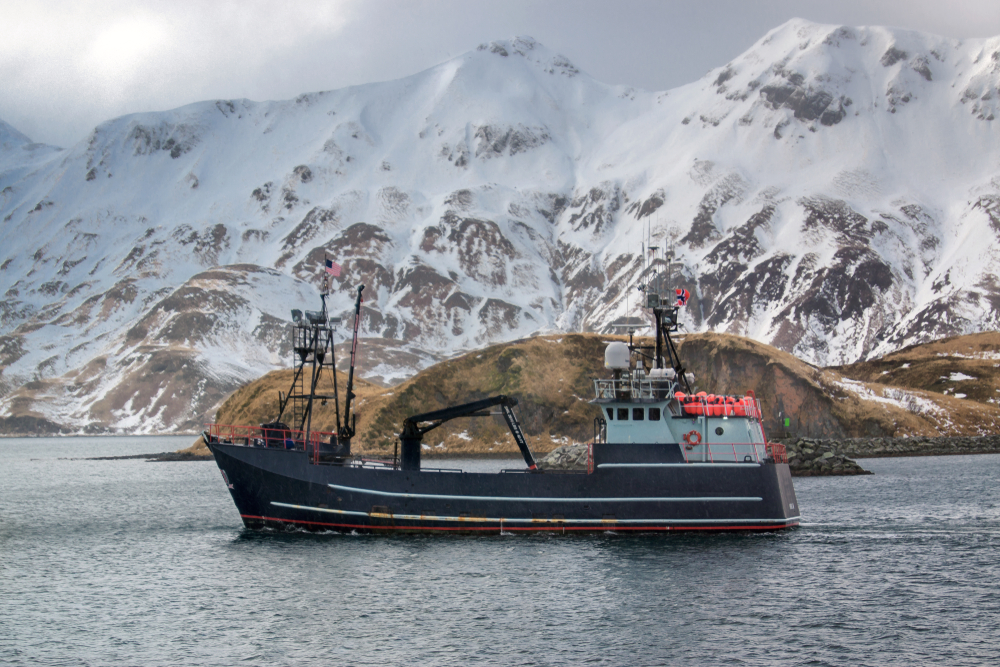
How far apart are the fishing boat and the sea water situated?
42.2 inches

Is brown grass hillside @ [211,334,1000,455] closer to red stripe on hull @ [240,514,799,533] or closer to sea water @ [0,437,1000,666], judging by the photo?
sea water @ [0,437,1000,666]

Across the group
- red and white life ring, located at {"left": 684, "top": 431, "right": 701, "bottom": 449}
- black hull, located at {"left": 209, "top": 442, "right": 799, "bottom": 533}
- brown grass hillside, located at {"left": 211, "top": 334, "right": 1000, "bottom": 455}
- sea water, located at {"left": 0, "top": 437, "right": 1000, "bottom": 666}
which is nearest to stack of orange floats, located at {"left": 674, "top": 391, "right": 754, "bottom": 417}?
red and white life ring, located at {"left": 684, "top": 431, "right": 701, "bottom": 449}

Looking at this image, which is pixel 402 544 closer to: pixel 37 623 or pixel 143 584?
pixel 143 584

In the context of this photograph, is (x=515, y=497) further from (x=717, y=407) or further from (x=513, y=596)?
(x=717, y=407)

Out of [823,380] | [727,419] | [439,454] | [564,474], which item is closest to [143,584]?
[564,474]

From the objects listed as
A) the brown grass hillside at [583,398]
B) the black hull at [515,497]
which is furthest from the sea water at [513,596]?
the brown grass hillside at [583,398]

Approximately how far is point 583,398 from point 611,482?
8123 cm

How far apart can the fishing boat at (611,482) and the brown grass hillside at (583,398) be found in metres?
69.8

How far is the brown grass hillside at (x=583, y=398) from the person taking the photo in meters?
119

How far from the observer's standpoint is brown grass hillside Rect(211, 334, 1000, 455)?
119m

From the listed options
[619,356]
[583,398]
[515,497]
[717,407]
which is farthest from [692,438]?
[583,398]

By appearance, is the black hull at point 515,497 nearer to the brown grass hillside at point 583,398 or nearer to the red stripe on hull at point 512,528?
the red stripe on hull at point 512,528

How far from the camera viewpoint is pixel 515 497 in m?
43.1

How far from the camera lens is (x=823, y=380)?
12381 cm
